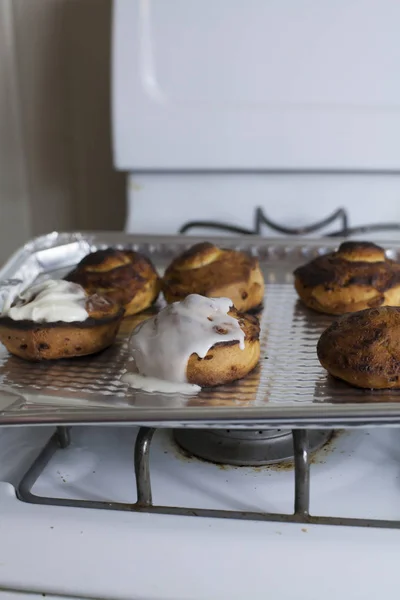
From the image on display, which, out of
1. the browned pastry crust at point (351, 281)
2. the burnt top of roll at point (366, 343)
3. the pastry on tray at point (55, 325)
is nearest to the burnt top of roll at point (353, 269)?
the browned pastry crust at point (351, 281)

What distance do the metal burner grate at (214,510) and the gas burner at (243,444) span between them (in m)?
0.09

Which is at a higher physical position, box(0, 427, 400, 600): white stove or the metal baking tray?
the metal baking tray

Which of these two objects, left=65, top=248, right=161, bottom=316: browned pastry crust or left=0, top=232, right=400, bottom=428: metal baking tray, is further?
left=65, top=248, right=161, bottom=316: browned pastry crust

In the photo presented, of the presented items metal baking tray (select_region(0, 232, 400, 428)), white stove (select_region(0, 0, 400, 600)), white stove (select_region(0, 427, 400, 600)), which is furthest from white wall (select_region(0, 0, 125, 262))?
white stove (select_region(0, 427, 400, 600))

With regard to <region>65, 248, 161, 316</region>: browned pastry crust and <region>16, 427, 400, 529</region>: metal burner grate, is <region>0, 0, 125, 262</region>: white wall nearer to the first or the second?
<region>65, 248, 161, 316</region>: browned pastry crust

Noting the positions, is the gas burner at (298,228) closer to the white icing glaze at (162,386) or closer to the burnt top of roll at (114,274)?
the burnt top of roll at (114,274)

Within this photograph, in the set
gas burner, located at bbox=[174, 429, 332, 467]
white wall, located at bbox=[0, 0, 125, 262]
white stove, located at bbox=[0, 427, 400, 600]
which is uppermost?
white wall, located at bbox=[0, 0, 125, 262]

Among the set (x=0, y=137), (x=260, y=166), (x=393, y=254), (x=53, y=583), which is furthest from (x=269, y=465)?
(x=0, y=137)

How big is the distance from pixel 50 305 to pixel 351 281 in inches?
15.4

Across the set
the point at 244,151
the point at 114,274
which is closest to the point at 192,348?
the point at 114,274

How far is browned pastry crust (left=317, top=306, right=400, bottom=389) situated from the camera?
688 mm

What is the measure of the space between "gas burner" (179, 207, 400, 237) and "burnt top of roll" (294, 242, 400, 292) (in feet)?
0.97

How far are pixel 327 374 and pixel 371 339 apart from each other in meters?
0.08

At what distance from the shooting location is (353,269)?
92cm
